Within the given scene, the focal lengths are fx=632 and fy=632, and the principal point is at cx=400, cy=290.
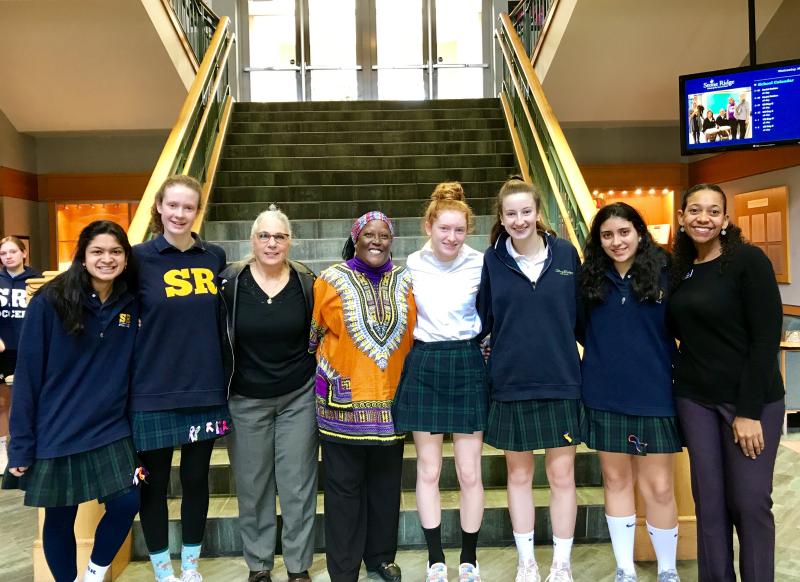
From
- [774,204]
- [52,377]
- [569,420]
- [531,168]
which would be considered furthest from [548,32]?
[52,377]

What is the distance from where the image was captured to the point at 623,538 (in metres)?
2.37

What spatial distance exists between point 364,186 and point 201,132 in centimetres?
155

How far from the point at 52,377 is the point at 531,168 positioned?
166 inches

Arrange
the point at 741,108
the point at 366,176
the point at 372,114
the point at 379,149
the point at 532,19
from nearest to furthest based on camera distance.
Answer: the point at 741,108, the point at 366,176, the point at 379,149, the point at 532,19, the point at 372,114

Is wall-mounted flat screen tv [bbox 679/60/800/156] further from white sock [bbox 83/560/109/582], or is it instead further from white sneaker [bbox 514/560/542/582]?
white sock [bbox 83/560/109/582]

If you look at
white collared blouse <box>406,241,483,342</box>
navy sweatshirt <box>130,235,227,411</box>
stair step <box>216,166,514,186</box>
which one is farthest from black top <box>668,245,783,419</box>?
stair step <box>216,166,514,186</box>

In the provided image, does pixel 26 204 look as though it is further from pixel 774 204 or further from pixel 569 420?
pixel 774 204

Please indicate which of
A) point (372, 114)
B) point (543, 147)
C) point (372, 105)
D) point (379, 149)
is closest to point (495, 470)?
point (543, 147)

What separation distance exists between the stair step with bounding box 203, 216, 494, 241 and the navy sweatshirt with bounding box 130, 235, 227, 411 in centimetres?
298

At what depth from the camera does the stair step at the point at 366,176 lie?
6.12 meters

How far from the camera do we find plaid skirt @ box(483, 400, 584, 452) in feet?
7.34

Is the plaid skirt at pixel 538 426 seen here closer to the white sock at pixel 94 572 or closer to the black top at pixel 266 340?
the black top at pixel 266 340

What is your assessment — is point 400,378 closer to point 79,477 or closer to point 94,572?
point 79,477

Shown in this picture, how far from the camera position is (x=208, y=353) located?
224cm
